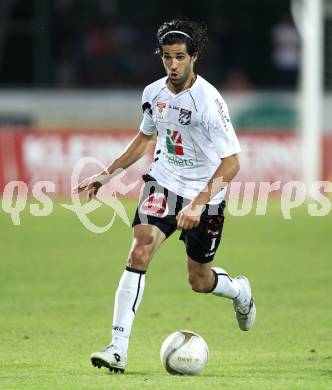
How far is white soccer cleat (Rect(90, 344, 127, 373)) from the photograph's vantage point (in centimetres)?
763

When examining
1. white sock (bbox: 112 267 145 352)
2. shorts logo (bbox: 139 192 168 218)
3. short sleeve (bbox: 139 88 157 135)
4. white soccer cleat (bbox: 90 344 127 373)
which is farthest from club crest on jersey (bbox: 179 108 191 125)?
white soccer cleat (bbox: 90 344 127 373)

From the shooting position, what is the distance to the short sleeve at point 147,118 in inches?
336

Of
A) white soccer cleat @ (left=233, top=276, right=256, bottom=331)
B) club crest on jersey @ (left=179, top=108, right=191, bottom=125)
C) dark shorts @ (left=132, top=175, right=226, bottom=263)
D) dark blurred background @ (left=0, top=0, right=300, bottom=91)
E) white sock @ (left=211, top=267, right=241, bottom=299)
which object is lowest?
white soccer cleat @ (left=233, top=276, right=256, bottom=331)

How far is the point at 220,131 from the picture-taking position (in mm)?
8070

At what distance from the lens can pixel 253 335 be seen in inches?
386

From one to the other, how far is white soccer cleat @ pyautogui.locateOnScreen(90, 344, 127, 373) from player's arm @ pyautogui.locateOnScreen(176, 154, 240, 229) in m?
0.93

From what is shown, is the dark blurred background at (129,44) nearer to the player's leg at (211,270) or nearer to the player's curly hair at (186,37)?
the player's leg at (211,270)

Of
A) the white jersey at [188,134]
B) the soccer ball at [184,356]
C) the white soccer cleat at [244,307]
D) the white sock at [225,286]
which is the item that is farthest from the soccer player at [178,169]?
the white soccer cleat at [244,307]

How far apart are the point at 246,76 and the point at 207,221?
1879 cm

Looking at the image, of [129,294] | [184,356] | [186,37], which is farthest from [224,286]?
[186,37]

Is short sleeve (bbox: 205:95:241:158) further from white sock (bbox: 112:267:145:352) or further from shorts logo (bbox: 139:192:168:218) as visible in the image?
white sock (bbox: 112:267:145:352)

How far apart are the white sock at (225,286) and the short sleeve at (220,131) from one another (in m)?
1.51

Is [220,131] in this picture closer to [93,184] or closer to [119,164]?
[119,164]

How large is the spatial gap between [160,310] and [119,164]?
2.80m
